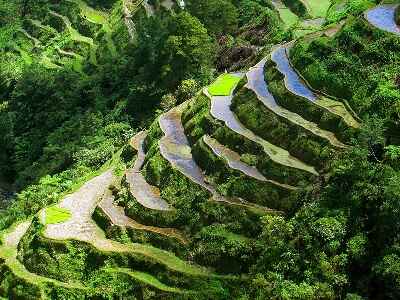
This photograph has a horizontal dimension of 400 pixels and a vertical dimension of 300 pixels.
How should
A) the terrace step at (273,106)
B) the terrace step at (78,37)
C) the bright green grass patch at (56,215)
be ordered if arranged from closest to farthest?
the terrace step at (273,106) → the bright green grass patch at (56,215) → the terrace step at (78,37)

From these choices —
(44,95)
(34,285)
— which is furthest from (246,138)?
(44,95)

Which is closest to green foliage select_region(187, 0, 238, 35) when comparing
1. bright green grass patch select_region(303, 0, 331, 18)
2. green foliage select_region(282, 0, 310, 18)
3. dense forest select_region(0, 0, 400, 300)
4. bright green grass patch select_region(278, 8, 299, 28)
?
bright green grass patch select_region(278, 8, 299, 28)

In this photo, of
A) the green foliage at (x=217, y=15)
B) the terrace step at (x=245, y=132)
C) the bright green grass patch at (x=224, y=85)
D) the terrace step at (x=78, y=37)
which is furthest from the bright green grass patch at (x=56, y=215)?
the terrace step at (x=78, y=37)

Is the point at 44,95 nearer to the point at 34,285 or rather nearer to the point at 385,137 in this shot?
the point at 34,285

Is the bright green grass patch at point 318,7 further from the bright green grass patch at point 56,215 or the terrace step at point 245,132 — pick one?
the bright green grass patch at point 56,215

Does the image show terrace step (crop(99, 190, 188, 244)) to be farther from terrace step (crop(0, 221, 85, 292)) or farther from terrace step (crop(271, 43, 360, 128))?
terrace step (crop(271, 43, 360, 128))

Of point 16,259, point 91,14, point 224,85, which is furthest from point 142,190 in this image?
point 91,14
